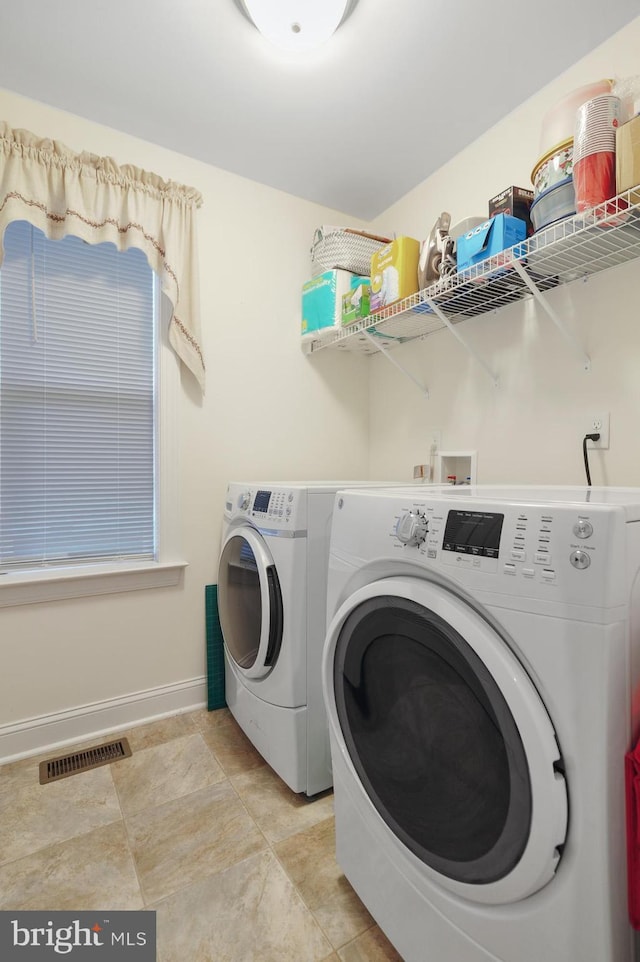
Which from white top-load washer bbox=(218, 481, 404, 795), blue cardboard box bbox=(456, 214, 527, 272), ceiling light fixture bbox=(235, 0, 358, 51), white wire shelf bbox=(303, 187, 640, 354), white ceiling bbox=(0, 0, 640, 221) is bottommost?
white top-load washer bbox=(218, 481, 404, 795)

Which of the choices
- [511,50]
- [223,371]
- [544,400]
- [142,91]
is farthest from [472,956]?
[142,91]

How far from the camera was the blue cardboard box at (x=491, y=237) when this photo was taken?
55.9 inches

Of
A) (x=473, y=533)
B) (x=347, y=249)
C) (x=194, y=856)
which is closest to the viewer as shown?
(x=473, y=533)

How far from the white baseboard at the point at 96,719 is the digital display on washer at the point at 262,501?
3.25 ft

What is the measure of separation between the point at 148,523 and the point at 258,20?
1.81 meters

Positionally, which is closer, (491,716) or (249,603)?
(491,716)

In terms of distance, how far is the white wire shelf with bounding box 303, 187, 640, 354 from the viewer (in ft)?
3.94

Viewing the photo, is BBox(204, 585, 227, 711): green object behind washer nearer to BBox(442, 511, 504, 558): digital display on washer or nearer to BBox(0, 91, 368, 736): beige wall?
BBox(0, 91, 368, 736): beige wall

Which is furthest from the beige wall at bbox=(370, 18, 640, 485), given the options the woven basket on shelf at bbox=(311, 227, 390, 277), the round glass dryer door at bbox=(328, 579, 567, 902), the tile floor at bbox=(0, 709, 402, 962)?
the tile floor at bbox=(0, 709, 402, 962)

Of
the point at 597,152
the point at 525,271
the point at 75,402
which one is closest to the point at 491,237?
the point at 525,271

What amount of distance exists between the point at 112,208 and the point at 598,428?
201 cm

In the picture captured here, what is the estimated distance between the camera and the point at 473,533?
2.54ft

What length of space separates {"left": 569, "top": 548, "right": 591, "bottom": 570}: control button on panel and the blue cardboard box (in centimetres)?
115

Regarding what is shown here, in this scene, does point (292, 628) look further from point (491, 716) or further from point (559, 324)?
point (559, 324)
